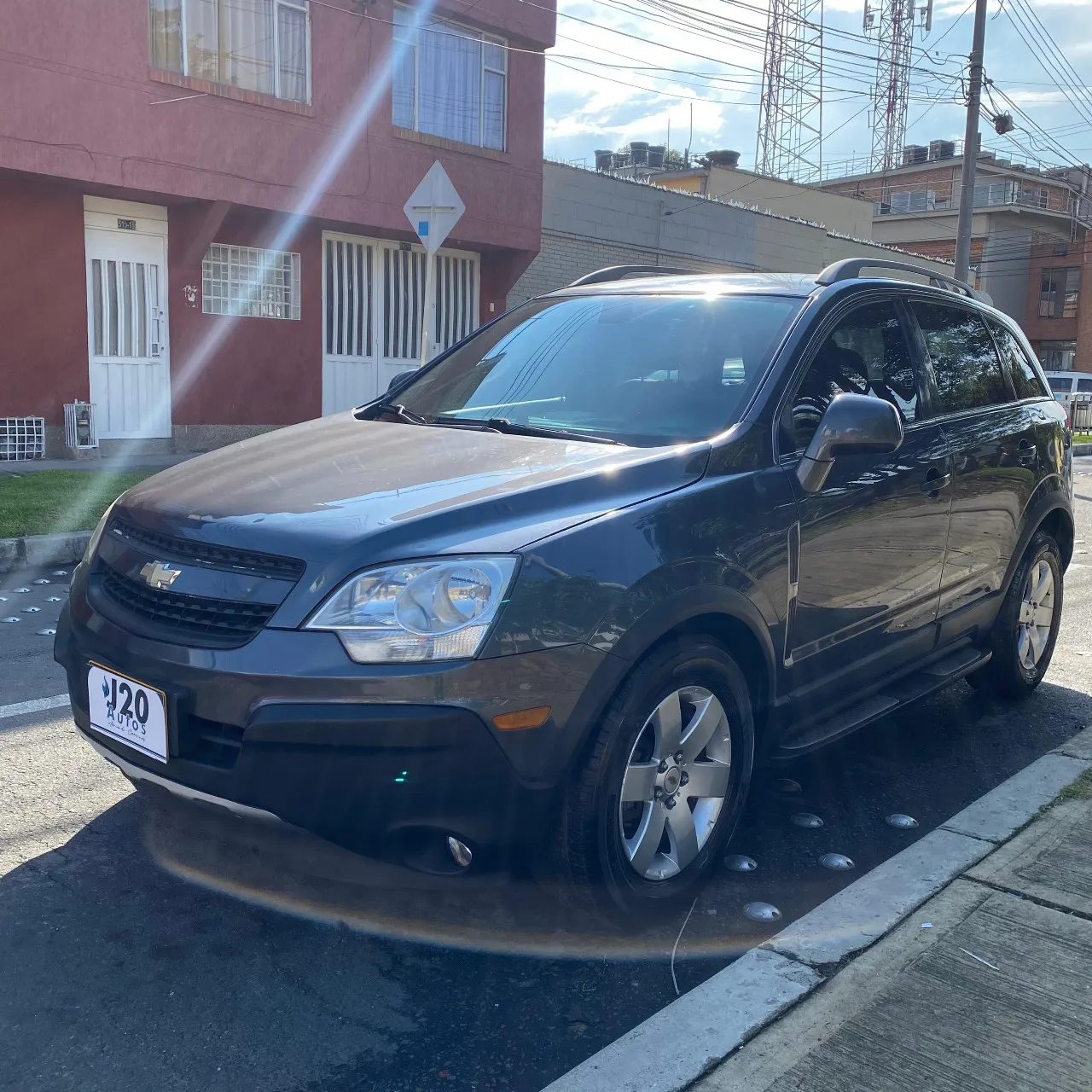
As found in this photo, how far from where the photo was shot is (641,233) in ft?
68.1

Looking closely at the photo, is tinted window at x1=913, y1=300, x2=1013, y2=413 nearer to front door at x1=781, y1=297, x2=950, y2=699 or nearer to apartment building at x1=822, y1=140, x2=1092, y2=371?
front door at x1=781, y1=297, x2=950, y2=699

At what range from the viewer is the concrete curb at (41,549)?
712 centimetres

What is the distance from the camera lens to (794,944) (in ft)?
9.11

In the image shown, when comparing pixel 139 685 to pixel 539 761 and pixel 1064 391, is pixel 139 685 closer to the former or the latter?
pixel 539 761

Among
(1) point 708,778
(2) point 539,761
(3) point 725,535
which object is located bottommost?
(1) point 708,778

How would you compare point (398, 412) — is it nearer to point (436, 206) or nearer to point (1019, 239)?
point (436, 206)

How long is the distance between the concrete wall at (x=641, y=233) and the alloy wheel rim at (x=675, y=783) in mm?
13976

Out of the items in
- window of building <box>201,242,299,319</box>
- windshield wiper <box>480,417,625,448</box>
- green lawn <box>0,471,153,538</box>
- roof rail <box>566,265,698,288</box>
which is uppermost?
window of building <box>201,242,299,319</box>

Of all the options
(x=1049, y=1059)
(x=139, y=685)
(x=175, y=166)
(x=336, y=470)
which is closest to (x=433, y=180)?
(x=175, y=166)

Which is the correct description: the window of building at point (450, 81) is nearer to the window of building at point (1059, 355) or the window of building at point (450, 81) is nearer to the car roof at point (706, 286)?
the car roof at point (706, 286)

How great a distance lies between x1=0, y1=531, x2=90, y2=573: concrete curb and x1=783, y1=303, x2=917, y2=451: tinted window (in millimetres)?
5366

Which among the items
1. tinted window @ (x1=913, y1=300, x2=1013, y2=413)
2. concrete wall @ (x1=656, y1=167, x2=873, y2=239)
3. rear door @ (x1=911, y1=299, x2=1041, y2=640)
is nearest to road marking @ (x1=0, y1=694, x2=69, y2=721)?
rear door @ (x1=911, y1=299, x2=1041, y2=640)

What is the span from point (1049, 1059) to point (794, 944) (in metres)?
0.62

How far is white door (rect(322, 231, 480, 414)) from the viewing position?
617 inches
